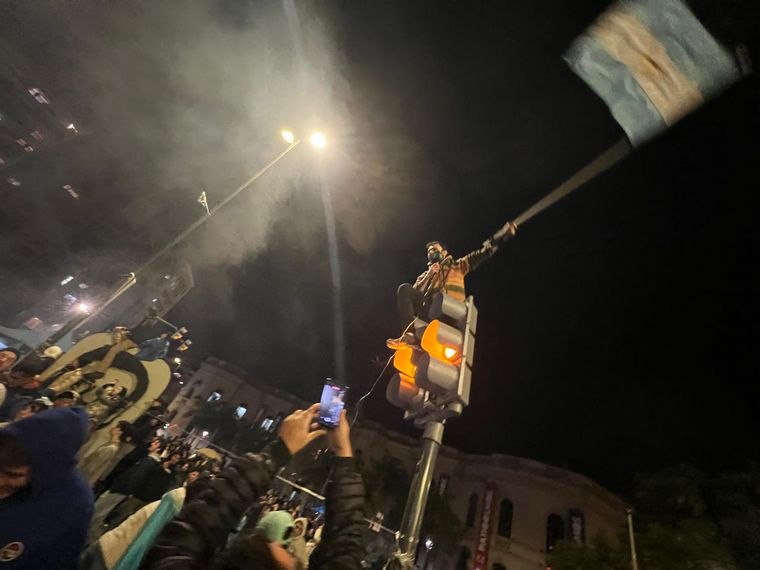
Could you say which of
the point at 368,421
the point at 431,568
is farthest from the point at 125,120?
the point at 431,568

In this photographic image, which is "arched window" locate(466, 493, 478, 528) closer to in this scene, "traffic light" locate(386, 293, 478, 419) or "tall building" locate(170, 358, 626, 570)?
"tall building" locate(170, 358, 626, 570)

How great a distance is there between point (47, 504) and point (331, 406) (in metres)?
1.80

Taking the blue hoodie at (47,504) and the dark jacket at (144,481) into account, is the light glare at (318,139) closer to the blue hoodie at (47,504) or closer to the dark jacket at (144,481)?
the dark jacket at (144,481)

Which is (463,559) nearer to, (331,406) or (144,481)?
(144,481)

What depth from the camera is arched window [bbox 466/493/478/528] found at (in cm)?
2682

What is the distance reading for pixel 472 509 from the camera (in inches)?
1081

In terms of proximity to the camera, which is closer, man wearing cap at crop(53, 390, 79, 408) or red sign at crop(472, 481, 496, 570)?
man wearing cap at crop(53, 390, 79, 408)

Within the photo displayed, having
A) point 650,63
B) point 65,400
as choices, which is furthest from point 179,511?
point 65,400

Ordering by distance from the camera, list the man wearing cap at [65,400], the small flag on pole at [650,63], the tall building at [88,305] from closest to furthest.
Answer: the small flag on pole at [650,63] < the man wearing cap at [65,400] < the tall building at [88,305]

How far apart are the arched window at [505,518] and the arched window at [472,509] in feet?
7.12

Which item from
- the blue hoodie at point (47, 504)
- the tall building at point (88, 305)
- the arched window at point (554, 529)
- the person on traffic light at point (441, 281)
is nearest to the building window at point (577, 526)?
the arched window at point (554, 529)

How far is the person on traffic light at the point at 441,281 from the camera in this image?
4055mm

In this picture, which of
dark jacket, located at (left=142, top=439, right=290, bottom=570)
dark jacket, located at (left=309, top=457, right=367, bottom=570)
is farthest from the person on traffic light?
dark jacket, located at (left=142, top=439, right=290, bottom=570)

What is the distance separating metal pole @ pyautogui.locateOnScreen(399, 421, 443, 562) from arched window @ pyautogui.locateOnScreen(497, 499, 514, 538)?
28897mm
